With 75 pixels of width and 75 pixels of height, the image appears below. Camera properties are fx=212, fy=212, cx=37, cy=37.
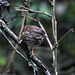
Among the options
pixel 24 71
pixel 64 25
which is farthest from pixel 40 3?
pixel 24 71

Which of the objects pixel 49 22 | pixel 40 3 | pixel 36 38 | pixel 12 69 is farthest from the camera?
pixel 49 22

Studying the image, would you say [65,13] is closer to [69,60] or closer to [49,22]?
[49,22]

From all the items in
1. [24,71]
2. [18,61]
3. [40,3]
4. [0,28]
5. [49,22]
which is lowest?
[24,71]

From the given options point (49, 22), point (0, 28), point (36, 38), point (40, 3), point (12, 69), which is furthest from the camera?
point (49, 22)

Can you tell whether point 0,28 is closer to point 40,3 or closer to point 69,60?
point 40,3

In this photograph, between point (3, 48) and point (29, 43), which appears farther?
point (3, 48)

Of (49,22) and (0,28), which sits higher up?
(0,28)

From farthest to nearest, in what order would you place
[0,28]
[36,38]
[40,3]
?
[40,3]
[36,38]
[0,28]

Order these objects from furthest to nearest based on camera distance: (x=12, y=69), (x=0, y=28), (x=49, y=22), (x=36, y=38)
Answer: (x=49, y=22) < (x=12, y=69) < (x=36, y=38) < (x=0, y=28)

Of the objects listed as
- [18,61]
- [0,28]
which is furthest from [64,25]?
[0,28]

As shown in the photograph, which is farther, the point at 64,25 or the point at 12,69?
the point at 64,25
